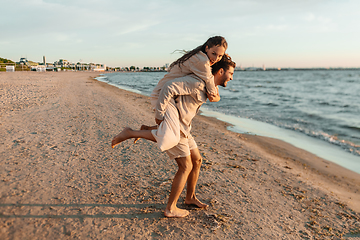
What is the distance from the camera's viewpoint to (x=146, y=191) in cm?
346

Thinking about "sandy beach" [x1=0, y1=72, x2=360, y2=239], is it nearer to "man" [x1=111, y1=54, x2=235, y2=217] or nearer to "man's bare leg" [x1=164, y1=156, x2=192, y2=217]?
"man's bare leg" [x1=164, y1=156, x2=192, y2=217]

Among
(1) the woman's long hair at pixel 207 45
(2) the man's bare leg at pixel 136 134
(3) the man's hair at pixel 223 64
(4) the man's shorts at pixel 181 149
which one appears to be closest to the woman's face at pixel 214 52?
(1) the woman's long hair at pixel 207 45

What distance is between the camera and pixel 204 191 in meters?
3.64

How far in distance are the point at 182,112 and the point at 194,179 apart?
1.03 metres

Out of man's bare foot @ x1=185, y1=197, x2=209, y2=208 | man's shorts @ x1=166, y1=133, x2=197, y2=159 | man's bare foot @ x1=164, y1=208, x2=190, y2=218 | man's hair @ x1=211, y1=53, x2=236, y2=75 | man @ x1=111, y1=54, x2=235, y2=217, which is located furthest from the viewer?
man's bare foot @ x1=185, y1=197, x2=209, y2=208

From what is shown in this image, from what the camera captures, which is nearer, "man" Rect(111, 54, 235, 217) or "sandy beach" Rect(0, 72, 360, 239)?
"man" Rect(111, 54, 235, 217)

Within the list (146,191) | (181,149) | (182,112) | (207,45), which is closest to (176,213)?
(146,191)

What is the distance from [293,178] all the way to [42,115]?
7.50 m

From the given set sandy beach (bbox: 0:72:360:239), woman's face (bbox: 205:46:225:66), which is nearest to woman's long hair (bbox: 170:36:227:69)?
woman's face (bbox: 205:46:225:66)

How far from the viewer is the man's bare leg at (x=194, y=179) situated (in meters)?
2.87

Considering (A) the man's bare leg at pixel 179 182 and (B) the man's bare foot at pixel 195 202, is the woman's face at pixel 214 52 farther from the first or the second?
(B) the man's bare foot at pixel 195 202

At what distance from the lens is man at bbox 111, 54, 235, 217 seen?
2422mm

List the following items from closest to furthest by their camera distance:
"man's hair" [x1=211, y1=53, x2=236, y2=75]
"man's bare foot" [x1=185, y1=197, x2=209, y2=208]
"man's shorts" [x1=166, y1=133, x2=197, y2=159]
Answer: "man's shorts" [x1=166, y1=133, x2=197, y2=159]
"man's hair" [x1=211, y1=53, x2=236, y2=75]
"man's bare foot" [x1=185, y1=197, x2=209, y2=208]

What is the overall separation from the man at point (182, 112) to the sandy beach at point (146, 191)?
54 centimetres
